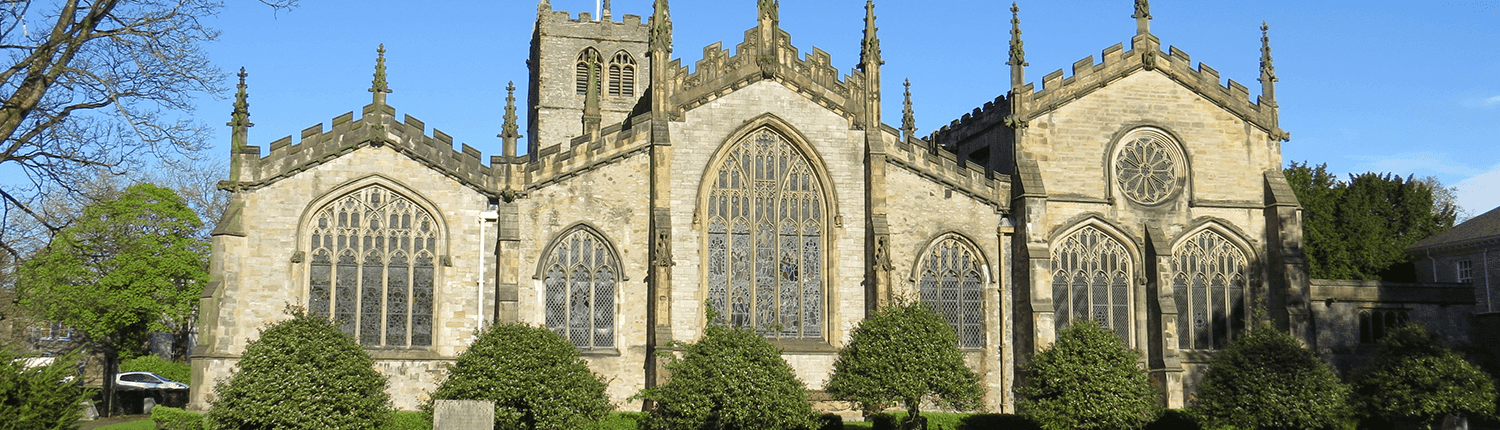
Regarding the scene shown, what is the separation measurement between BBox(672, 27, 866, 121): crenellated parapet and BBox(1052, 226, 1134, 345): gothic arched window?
23.7 feet

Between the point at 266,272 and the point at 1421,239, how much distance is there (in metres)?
42.7

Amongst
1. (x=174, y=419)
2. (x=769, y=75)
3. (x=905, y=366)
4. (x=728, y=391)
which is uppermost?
(x=769, y=75)

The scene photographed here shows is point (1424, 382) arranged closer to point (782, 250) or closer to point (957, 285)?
point (957, 285)

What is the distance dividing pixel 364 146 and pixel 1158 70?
22.4 meters

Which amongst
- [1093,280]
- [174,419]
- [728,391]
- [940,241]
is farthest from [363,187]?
[1093,280]

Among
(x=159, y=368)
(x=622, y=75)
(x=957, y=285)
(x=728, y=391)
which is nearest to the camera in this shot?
(x=728, y=391)

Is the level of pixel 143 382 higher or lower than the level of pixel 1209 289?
lower

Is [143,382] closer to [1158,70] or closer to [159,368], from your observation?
[159,368]

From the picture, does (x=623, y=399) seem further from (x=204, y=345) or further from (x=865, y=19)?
(x=865, y=19)

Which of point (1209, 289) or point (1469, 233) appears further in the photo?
point (1469, 233)

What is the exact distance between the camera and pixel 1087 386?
3089cm

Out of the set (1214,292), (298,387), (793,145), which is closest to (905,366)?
(793,145)

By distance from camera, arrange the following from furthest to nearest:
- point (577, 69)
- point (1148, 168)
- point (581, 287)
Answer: point (577, 69)
point (1148, 168)
point (581, 287)

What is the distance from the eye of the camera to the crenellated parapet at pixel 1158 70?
37750 mm
